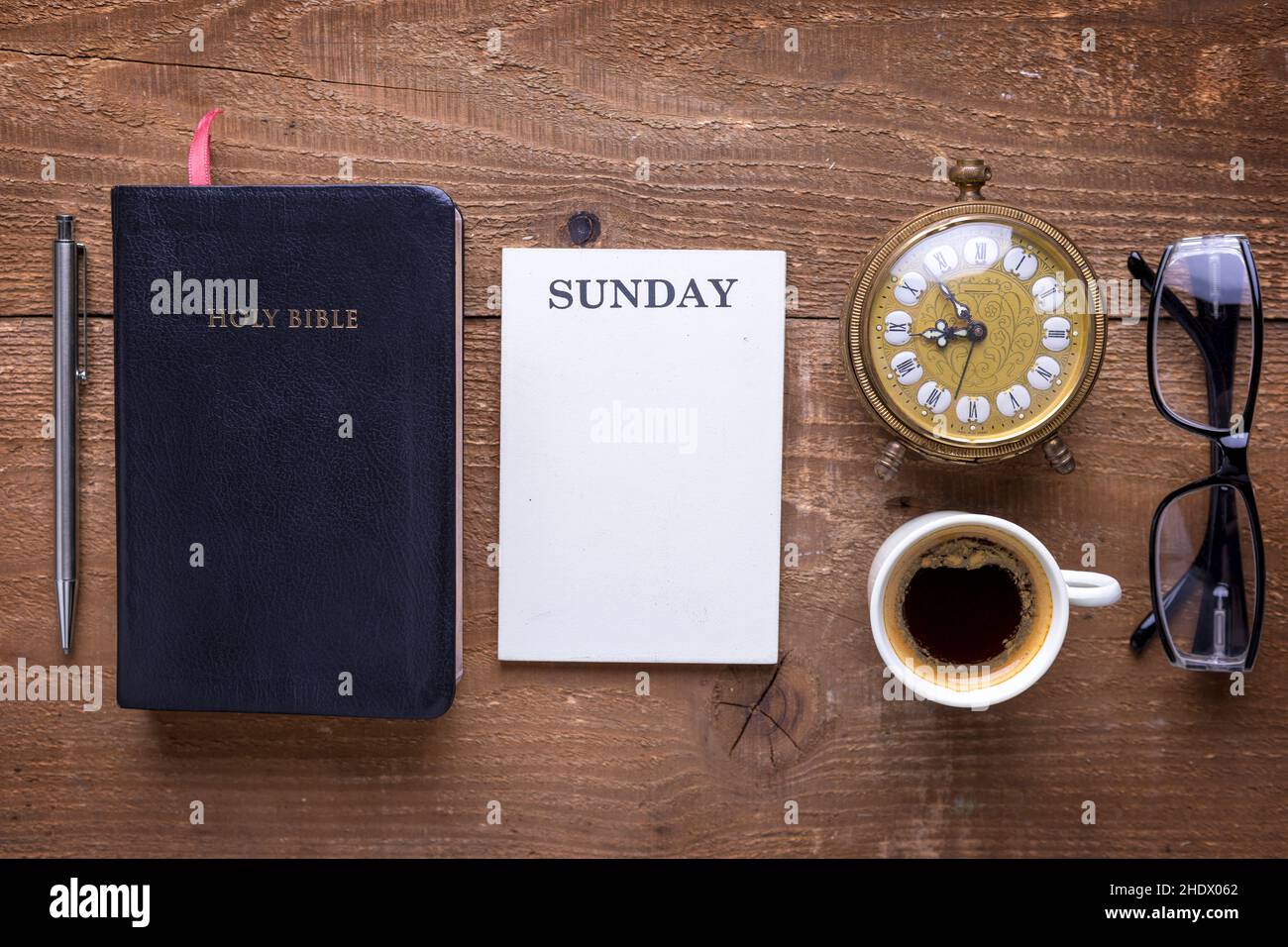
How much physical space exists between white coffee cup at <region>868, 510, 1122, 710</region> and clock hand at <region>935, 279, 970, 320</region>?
0.16 meters

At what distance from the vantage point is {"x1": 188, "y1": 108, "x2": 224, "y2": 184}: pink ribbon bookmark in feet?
2.49

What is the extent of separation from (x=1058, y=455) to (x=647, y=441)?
14.0 inches

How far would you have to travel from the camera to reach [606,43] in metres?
0.78

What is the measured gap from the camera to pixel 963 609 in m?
0.73

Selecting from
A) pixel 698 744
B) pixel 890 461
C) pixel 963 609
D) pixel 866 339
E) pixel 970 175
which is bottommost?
pixel 698 744

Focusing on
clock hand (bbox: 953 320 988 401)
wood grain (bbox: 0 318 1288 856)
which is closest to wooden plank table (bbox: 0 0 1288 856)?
wood grain (bbox: 0 318 1288 856)

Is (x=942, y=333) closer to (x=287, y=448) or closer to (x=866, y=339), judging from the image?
(x=866, y=339)

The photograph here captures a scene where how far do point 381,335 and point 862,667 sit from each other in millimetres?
516

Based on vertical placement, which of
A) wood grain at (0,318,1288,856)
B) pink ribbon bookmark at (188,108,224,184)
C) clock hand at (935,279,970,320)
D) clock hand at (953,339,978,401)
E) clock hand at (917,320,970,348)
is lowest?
wood grain at (0,318,1288,856)

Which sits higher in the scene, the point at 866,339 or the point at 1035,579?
the point at 866,339
